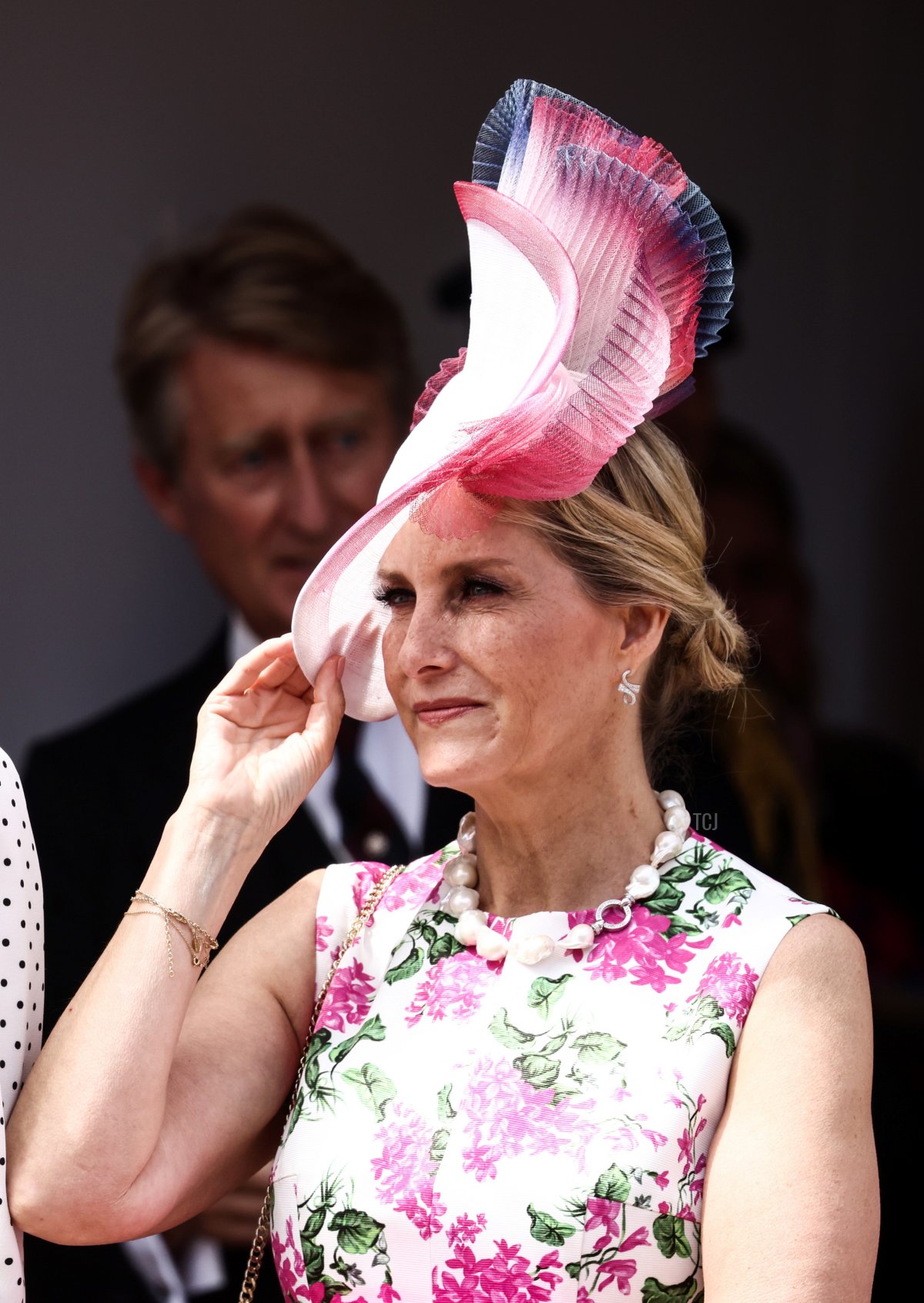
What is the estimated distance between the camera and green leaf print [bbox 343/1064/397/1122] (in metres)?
2.06

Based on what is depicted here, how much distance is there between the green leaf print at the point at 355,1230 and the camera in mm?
1977

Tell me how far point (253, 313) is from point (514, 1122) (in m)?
1.78

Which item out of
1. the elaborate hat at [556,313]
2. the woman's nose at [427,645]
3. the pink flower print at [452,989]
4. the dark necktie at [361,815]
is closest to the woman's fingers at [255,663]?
the elaborate hat at [556,313]

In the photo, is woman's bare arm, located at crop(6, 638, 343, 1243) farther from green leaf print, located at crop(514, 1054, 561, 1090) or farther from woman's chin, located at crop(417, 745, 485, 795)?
green leaf print, located at crop(514, 1054, 561, 1090)

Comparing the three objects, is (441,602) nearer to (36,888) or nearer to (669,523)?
(669,523)

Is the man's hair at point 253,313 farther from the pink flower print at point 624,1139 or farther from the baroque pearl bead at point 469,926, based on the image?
the pink flower print at point 624,1139

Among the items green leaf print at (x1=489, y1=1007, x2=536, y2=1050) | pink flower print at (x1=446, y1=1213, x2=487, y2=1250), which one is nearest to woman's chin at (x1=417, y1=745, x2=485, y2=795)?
green leaf print at (x1=489, y1=1007, x2=536, y2=1050)

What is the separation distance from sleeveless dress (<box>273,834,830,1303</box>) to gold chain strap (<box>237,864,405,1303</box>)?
2 cm

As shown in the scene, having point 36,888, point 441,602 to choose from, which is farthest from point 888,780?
point 36,888

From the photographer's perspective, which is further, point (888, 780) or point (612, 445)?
point (888, 780)

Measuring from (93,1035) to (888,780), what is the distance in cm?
230

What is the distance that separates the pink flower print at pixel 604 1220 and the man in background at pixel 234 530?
1271 mm

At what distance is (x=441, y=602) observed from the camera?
6.89 feet

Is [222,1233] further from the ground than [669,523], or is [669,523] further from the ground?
[669,523]
